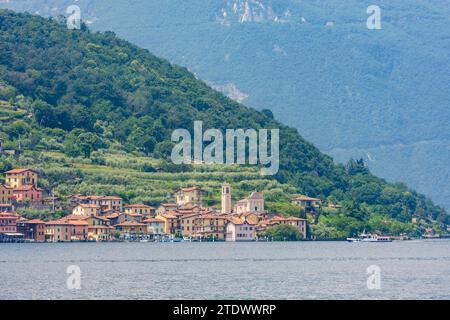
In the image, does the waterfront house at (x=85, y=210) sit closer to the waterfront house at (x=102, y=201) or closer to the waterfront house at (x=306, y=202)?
the waterfront house at (x=102, y=201)

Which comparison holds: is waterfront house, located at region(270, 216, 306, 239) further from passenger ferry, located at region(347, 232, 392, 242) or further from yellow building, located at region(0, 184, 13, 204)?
yellow building, located at region(0, 184, 13, 204)

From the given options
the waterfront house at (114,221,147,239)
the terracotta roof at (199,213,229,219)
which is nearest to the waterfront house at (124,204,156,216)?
the waterfront house at (114,221,147,239)

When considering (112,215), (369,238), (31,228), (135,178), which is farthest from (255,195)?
(31,228)

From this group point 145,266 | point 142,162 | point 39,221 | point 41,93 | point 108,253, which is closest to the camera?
point 145,266

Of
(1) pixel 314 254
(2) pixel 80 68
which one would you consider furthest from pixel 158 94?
(1) pixel 314 254

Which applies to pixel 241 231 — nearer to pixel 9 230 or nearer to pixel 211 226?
pixel 211 226

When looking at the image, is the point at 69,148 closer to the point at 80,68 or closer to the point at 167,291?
the point at 80,68

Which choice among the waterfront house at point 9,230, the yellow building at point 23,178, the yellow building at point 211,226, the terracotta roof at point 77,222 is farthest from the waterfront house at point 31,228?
the yellow building at point 211,226
